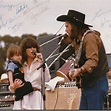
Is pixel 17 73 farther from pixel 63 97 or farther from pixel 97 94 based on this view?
pixel 97 94

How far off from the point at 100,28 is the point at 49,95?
731 millimetres

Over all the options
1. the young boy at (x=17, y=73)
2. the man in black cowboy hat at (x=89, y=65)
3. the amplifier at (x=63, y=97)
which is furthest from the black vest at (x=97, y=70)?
the young boy at (x=17, y=73)

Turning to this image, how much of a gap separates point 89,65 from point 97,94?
25 centimetres

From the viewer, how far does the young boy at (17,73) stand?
11.2 ft

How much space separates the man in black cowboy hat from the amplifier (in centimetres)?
10

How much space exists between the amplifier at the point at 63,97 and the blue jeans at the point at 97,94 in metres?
0.18

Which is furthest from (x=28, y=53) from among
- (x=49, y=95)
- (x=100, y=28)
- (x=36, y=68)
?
(x=100, y=28)

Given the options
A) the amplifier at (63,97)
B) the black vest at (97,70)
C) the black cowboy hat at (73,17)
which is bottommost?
the amplifier at (63,97)

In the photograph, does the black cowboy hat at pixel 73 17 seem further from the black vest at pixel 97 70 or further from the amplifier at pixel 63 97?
the amplifier at pixel 63 97

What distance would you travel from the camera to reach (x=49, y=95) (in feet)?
11.1

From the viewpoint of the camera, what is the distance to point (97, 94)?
10.2ft

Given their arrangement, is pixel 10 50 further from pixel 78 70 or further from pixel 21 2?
pixel 78 70

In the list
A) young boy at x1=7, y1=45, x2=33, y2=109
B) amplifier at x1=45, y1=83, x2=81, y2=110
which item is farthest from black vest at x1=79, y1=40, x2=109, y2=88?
young boy at x1=7, y1=45, x2=33, y2=109

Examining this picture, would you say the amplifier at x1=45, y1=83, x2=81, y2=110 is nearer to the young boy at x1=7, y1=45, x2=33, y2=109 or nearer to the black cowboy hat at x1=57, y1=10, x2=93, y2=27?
the young boy at x1=7, y1=45, x2=33, y2=109
